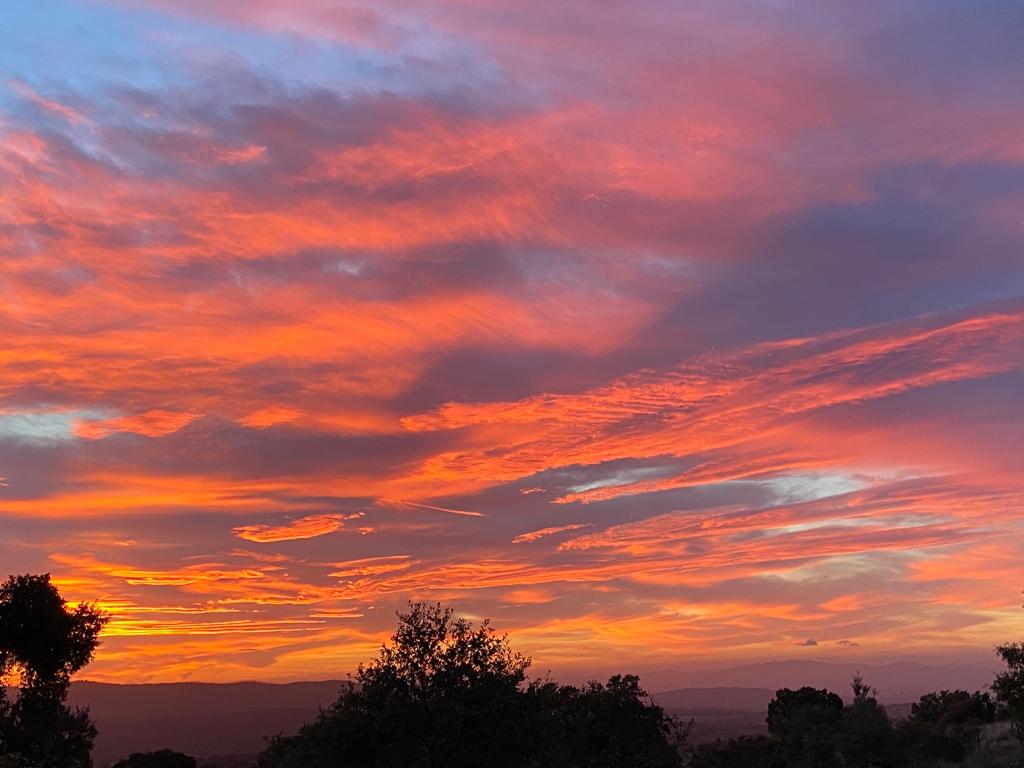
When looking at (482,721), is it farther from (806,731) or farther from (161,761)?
(161,761)

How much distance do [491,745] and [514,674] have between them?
3270 millimetres

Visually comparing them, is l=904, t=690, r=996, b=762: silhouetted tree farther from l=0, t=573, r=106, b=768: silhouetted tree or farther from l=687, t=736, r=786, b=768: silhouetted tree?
l=0, t=573, r=106, b=768: silhouetted tree

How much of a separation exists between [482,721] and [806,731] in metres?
46.4

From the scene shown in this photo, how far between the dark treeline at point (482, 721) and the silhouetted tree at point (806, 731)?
14 centimetres

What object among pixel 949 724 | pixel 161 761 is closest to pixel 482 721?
pixel 949 724

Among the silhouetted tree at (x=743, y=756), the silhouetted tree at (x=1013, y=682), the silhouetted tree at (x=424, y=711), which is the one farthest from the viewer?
the silhouetted tree at (x=743, y=756)

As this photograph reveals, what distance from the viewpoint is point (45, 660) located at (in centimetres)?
5778

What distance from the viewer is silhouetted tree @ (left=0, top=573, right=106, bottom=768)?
2165 inches

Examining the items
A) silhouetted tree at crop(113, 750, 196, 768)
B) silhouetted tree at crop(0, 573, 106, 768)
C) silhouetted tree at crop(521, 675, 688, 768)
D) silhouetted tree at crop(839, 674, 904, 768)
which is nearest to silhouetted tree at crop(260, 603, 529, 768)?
silhouetted tree at crop(521, 675, 688, 768)

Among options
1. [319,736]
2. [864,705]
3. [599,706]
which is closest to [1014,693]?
[864,705]

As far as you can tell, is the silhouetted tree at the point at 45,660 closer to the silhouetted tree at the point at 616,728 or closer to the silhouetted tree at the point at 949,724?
the silhouetted tree at the point at 616,728

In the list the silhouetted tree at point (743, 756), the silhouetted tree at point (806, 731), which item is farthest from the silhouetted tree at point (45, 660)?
the silhouetted tree at point (806, 731)

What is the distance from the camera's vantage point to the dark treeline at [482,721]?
117ft

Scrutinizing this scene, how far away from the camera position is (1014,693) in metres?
48.4
